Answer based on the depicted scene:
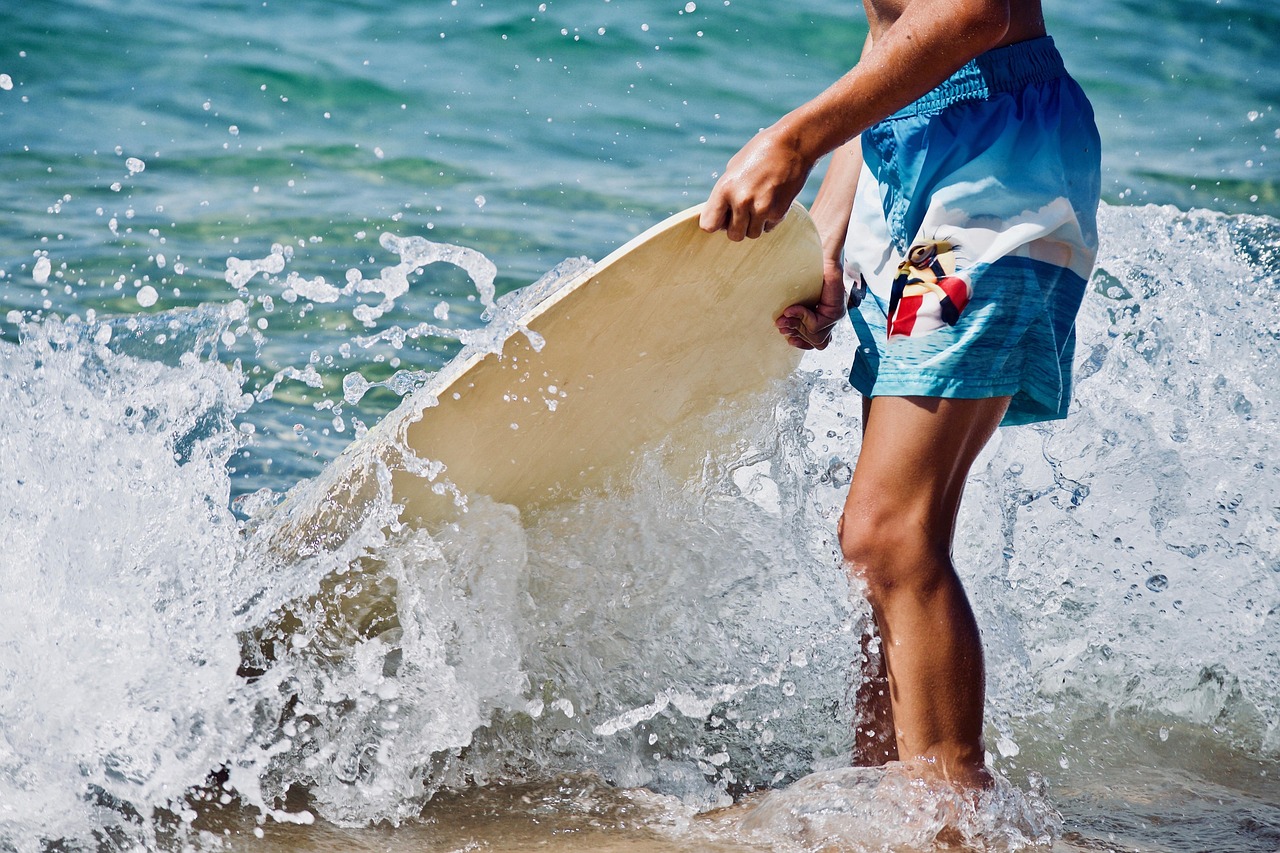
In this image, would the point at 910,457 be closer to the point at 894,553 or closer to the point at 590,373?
the point at 894,553

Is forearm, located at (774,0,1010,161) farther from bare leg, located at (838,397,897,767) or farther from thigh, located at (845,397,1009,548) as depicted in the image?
bare leg, located at (838,397,897,767)

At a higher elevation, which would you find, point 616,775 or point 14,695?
point 14,695

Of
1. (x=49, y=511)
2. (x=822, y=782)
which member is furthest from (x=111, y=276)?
(x=822, y=782)

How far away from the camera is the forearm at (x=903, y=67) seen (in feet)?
5.53

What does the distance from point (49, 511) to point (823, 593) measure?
4.50ft

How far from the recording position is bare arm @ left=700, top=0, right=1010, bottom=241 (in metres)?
1.69

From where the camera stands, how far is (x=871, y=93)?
5.61ft

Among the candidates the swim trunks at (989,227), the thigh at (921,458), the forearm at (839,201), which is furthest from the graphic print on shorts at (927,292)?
the forearm at (839,201)

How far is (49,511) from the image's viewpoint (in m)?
2.00

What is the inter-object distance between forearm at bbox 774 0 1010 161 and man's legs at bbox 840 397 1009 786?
0.40 m

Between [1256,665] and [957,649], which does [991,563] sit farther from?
[957,649]

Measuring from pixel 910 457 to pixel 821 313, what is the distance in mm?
416

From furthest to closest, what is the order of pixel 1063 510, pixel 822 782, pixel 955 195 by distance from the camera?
1. pixel 1063 510
2. pixel 822 782
3. pixel 955 195

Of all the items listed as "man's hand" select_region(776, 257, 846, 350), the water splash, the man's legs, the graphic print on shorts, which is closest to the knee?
the man's legs
